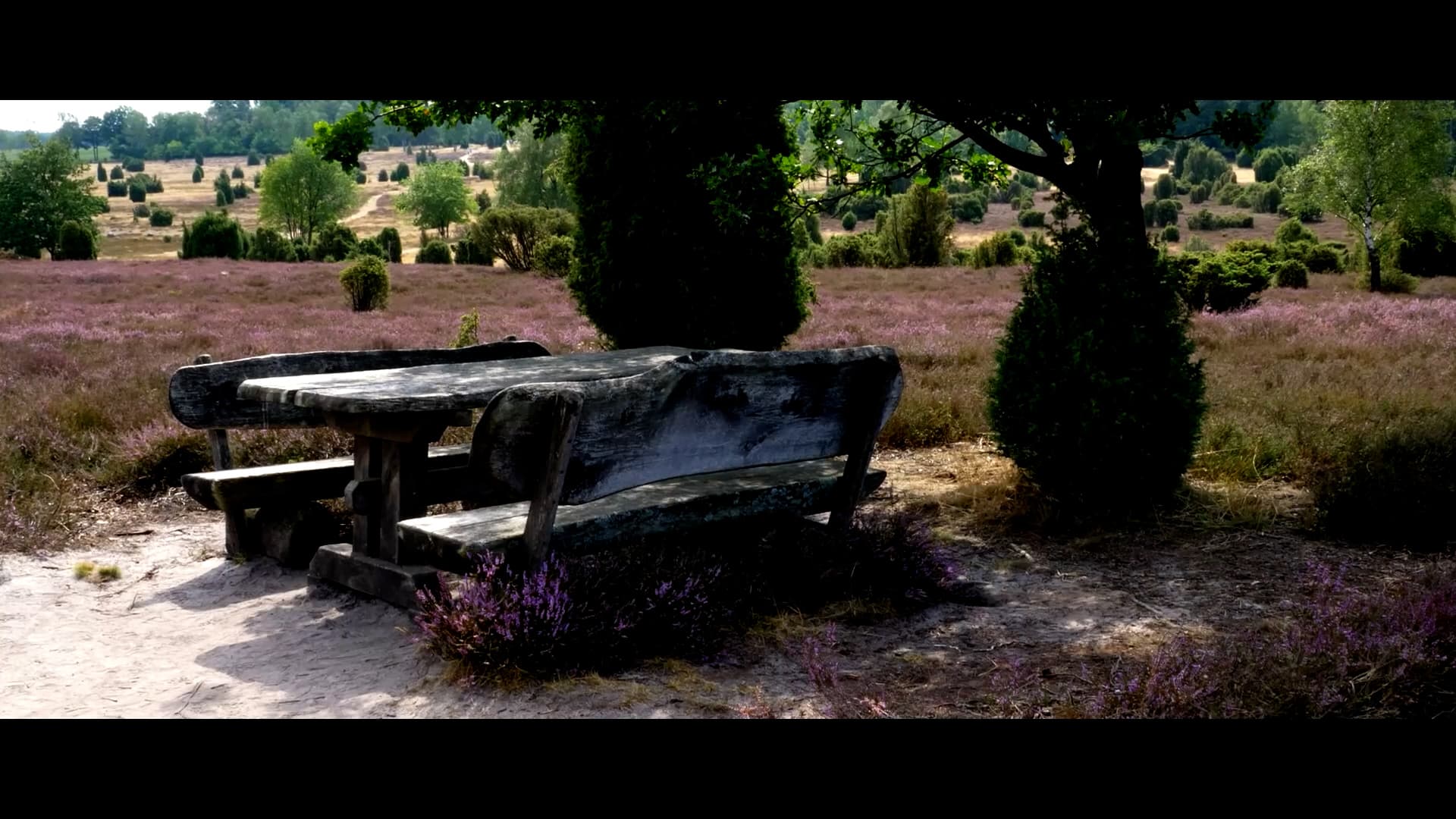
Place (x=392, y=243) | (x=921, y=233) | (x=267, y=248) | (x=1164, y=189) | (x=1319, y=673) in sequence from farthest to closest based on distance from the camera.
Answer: (x=1164, y=189)
(x=392, y=243)
(x=267, y=248)
(x=921, y=233)
(x=1319, y=673)

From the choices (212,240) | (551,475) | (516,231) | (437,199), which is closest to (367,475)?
(551,475)

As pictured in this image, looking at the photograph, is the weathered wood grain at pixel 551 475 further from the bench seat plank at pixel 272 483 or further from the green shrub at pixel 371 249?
the green shrub at pixel 371 249

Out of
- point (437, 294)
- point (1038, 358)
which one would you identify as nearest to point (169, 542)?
point (1038, 358)

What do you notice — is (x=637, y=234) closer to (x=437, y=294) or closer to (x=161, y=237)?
(x=437, y=294)

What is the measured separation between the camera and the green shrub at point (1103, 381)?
6.28m

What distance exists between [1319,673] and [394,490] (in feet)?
12.1

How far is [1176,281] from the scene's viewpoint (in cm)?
652

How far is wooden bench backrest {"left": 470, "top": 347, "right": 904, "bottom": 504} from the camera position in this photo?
401cm

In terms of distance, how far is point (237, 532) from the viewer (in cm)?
614

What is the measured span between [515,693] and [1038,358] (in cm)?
378

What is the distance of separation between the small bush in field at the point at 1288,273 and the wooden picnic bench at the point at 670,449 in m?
26.7

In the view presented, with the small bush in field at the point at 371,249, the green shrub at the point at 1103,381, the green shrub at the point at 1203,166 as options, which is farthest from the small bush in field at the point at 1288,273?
the green shrub at the point at 1203,166

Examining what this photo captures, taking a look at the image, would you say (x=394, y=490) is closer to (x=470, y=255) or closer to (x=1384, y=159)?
(x=1384, y=159)
